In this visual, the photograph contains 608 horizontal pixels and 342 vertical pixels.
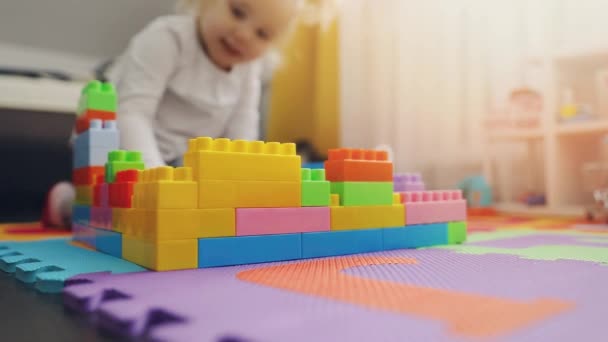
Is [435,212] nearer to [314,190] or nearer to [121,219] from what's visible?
[314,190]

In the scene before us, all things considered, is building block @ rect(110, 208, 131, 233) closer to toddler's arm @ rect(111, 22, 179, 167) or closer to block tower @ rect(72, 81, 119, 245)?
block tower @ rect(72, 81, 119, 245)

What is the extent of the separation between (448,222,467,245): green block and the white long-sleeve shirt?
588mm

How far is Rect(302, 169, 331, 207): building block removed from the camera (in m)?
0.73

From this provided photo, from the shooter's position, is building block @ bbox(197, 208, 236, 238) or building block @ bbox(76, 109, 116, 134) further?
building block @ bbox(76, 109, 116, 134)

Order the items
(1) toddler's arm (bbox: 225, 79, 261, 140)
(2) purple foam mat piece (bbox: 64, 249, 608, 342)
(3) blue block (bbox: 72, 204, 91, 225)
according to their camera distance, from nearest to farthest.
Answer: (2) purple foam mat piece (bbox: 64, 249, 608, 342), (3) blue block (bbox: 72, 204, 91, 225), (1) toddler's arm (bbox: 225, 79, 261, 140)

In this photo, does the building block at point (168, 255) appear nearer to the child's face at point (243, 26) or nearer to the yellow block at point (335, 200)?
the yellow block at point (335, 200)

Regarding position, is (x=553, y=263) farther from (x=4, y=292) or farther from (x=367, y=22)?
(x=367, y=22)

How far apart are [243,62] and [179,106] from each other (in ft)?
0.63

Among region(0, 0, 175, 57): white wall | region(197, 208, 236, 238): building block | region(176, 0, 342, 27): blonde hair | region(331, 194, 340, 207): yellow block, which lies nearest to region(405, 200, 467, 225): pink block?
region(331, 194, 340, 207): yellow block

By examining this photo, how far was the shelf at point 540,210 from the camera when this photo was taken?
4.33ft

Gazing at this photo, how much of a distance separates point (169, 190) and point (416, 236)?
422 millimetres

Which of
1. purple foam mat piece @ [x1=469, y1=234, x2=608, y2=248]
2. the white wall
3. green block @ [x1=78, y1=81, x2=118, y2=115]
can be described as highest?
the white wall

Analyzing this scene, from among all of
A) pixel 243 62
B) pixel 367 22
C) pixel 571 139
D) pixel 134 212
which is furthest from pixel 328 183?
pixel 367 22

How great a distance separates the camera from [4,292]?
0.54 meters
